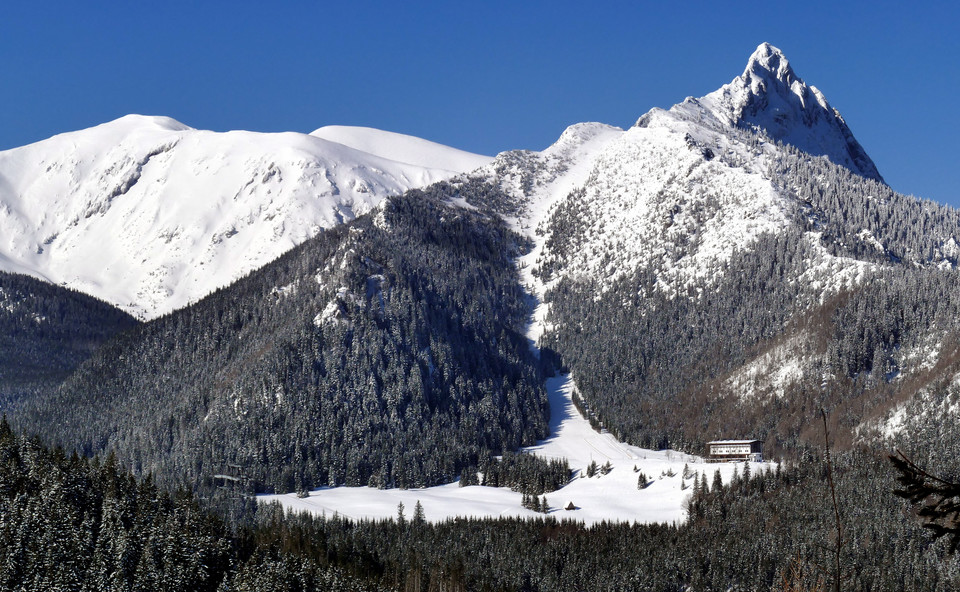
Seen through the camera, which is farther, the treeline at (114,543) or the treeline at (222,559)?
the treeline at (222,559)

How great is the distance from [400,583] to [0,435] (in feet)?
226

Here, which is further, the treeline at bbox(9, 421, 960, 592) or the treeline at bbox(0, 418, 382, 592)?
the treeline at bbox(9, 421, 960, 592)

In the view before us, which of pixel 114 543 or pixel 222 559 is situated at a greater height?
pixel 114 543

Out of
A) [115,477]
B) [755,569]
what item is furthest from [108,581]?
[755,569]

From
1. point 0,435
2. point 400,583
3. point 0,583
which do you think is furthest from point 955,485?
point 0,435

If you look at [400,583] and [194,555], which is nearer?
[194,555]

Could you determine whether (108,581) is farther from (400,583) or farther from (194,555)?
(400,583)

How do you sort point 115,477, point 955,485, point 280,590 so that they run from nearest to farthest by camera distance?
1. point 955,485
2. point 280,590
3. point 115,477

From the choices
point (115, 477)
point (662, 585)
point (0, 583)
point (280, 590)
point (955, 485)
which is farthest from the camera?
point (662, 585)

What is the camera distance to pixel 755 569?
194500mm

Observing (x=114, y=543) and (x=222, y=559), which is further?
(x=222, y=559)

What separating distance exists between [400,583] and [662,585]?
164 ft

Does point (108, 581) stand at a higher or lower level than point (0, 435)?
lower

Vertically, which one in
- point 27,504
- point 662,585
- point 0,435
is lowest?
point 662,585
